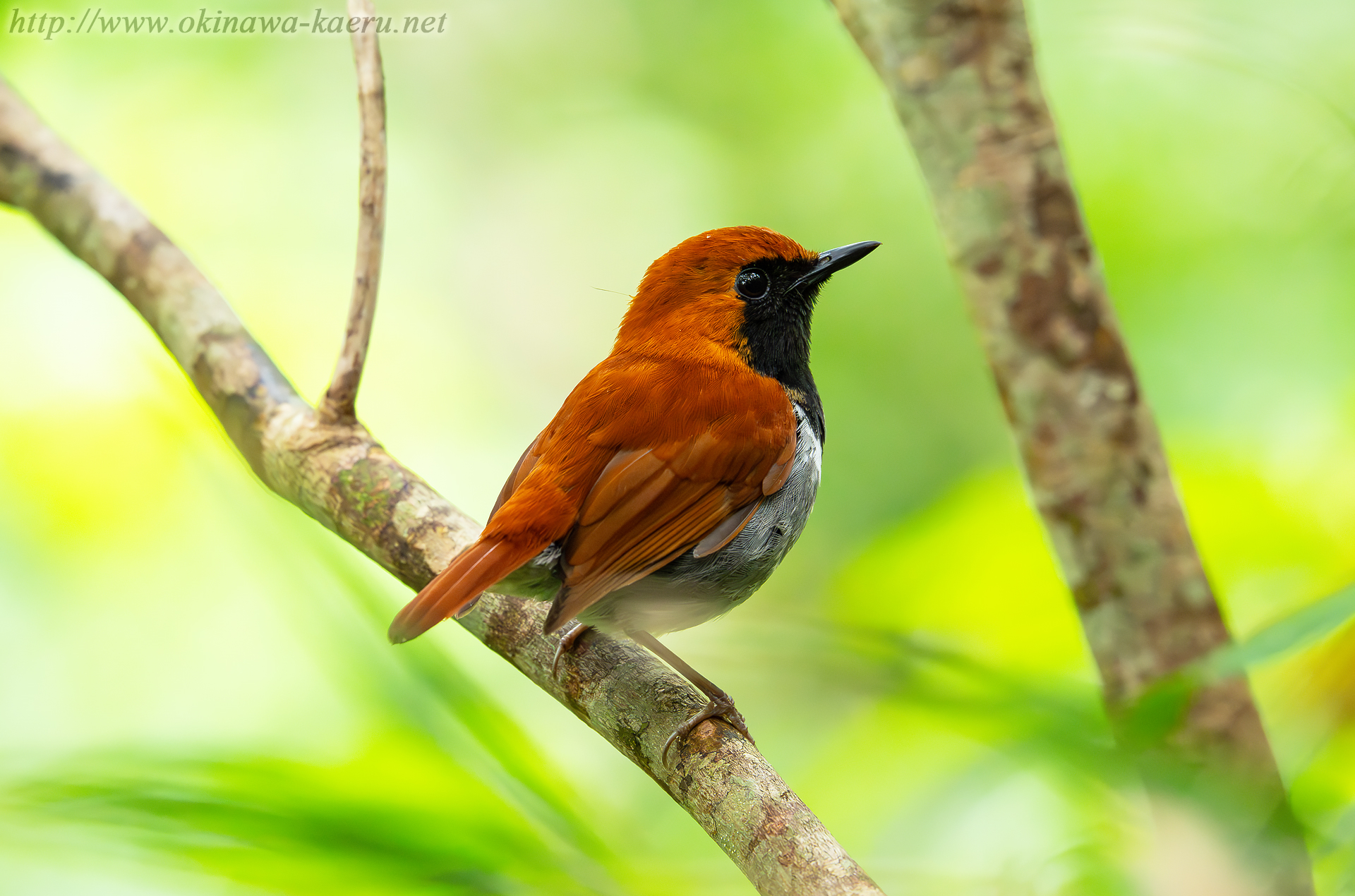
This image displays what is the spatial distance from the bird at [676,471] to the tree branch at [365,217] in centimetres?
50

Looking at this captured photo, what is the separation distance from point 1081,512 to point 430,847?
186cm

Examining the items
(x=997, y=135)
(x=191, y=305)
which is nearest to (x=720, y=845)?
(x=997, y=135)

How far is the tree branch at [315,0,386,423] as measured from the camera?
2.36 m

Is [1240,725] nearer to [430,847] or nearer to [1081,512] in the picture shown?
[1081,512]

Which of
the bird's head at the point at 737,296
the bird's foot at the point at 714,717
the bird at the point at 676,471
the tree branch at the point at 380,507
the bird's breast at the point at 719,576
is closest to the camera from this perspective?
the tree branch at the point at 380,507

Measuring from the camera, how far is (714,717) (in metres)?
1.88

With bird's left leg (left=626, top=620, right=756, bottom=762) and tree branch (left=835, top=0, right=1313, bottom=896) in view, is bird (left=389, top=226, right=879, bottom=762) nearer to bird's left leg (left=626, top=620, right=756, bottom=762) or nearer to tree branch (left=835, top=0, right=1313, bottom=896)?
bird's left leg (left=626, top=620, right=756, bottom=762)

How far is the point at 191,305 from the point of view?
2570 mm

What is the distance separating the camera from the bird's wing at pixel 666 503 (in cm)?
203

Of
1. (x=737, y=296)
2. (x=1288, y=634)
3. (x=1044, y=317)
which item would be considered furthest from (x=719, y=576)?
(x=1288, y=634)

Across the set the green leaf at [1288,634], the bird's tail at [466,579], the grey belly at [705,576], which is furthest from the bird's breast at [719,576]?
the green leaf at [1288,634]

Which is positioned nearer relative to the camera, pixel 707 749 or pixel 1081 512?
pixel 707 749

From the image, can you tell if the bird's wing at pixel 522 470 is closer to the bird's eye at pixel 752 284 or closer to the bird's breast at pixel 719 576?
the bird's breast at pixel 719 576

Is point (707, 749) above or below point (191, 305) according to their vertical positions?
below
